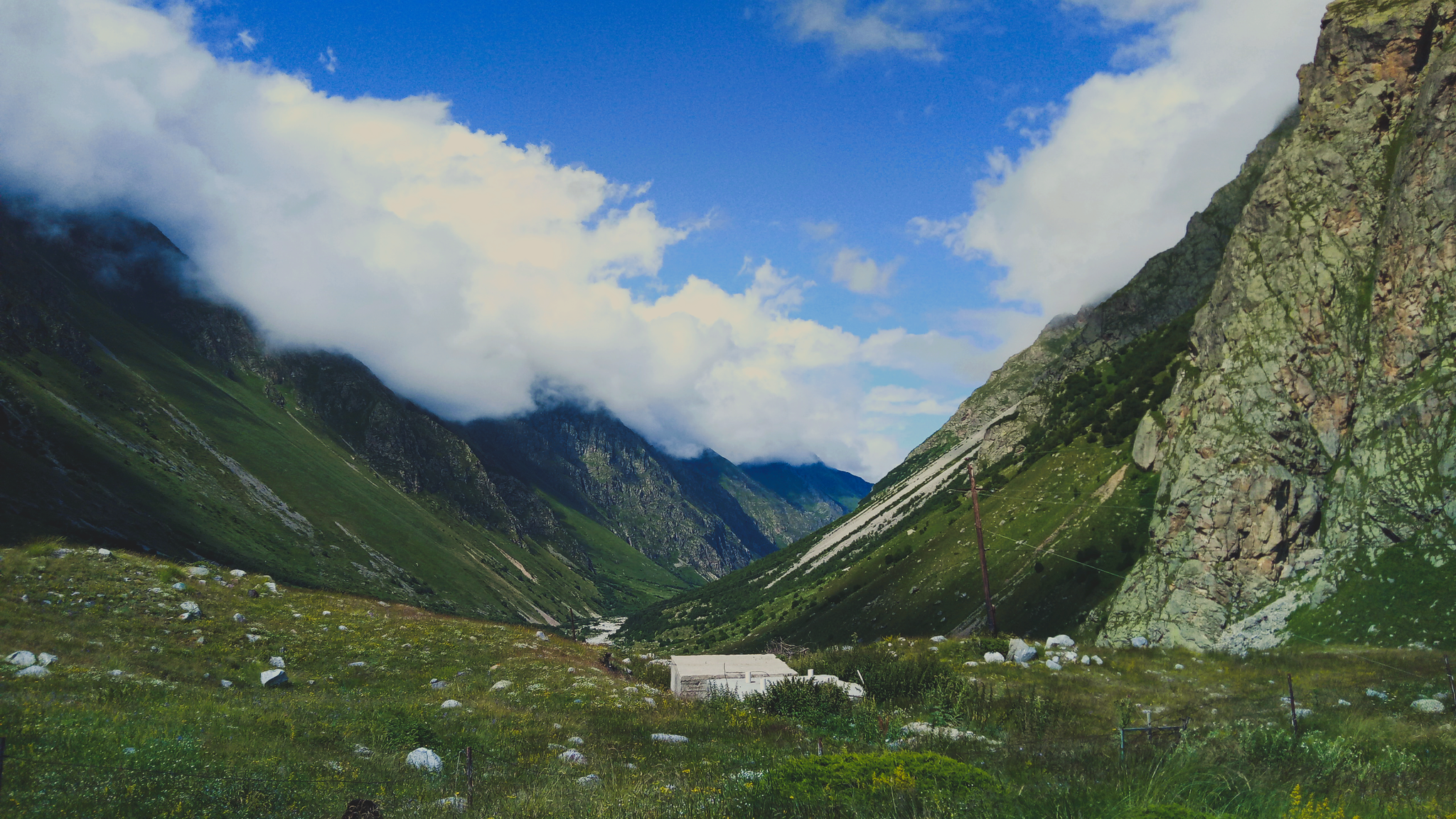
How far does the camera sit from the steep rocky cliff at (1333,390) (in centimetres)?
3866

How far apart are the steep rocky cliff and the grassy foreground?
1302cm

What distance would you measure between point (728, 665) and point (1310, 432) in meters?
46.0

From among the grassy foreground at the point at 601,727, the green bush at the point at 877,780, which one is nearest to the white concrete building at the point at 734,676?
the grassy foreground at the point at 601,727

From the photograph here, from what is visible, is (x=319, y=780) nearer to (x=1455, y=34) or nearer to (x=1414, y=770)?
(x=1414, y=770)

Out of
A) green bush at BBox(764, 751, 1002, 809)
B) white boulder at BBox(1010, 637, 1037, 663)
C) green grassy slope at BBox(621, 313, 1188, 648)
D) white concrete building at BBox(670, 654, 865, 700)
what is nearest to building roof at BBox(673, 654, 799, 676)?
white concrete building at BBox(670, 654, 865, 700)

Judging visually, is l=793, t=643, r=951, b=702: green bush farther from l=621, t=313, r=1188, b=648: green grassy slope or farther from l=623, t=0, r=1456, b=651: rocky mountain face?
l=621, t=313, r=1188, b=648: green grassy slope

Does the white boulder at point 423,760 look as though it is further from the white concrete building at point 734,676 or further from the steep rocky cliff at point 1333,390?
the steep rocky cliff at point 1333,390

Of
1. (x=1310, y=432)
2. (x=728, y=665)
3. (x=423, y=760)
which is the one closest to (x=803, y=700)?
(x=728, y=665)

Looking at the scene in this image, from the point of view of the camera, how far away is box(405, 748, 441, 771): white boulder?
1295 cm

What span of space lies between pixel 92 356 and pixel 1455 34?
281 meters

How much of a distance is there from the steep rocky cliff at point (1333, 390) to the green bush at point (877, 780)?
126 feet

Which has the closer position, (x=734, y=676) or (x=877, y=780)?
(x=877, y=780)

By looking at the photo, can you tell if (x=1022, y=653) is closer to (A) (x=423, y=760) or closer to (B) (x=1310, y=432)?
(A) (x=423, y=760)

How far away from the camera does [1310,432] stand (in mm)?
48000
